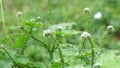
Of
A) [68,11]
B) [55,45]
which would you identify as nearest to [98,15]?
[68,11]

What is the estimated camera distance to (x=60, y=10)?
18.5 ft

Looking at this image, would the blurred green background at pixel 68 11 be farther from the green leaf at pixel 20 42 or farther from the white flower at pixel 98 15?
the green leaf at pixel 20 42

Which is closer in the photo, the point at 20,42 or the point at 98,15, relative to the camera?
the point at 20,42

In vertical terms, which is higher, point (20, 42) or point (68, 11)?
point (68, 11)

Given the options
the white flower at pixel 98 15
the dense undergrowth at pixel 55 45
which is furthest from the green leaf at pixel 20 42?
the white flower at pixel 98 15

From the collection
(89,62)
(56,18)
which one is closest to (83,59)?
(89,62)

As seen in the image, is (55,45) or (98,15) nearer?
(55,45)

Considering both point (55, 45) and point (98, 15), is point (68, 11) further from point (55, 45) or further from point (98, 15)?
point (55, 45)

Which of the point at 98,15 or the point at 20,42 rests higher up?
the point at 98,15

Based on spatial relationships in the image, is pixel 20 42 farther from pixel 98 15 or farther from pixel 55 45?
pixel 98 15

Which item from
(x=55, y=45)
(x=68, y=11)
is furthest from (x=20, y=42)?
(x=68, y=11)

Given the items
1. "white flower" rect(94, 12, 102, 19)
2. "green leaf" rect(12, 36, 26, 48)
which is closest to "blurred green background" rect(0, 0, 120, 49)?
"white flower" rect(94, 12, 102, 19)

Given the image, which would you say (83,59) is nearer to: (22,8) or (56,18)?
(56,18)

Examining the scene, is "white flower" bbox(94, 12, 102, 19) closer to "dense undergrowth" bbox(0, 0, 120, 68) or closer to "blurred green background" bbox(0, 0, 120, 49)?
"blurred green background" bbox(0, 0, 120, 49)
